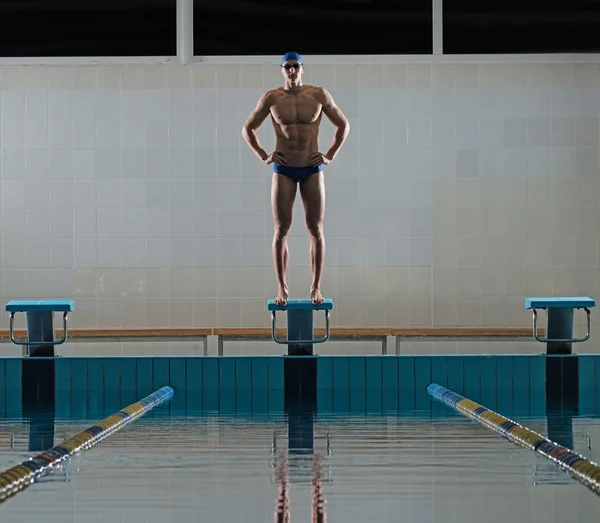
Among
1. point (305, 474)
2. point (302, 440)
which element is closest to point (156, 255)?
point (302, 440)

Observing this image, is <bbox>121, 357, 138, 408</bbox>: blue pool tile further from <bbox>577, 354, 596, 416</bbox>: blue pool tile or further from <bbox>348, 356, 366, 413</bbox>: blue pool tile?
<bbox>577, 354, 596, 416</bbox>: blue pool tile

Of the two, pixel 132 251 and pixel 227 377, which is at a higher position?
pixel 132 251

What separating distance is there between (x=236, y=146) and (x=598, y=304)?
3.65 metres

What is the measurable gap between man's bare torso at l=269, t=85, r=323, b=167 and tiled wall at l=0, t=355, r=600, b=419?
1.46 meters

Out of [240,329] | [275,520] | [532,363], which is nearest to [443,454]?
[275,520]

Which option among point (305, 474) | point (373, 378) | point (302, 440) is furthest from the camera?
point (373, 378)

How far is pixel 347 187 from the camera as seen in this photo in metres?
11.4

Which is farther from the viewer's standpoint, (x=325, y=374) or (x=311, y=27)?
(x=311, y=27)

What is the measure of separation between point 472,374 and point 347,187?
10.7ft

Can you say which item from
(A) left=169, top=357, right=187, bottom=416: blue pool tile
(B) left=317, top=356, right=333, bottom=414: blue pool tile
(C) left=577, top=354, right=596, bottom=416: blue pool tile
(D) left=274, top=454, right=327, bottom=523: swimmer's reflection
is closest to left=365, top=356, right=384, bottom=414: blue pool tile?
(B) left=317, top=356, right=333, bottom=414: blue pool tile

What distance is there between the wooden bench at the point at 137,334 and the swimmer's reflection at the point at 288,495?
5.69 metres

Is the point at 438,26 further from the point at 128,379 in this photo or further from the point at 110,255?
the point at 128,379

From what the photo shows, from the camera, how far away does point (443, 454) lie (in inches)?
198

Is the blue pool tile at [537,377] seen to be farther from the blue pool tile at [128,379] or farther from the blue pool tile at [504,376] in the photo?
the blue pool tile at [128,379]
